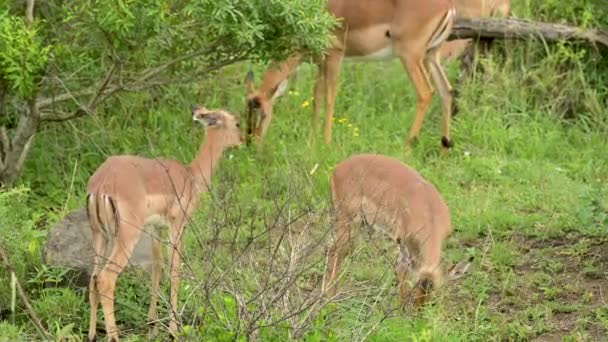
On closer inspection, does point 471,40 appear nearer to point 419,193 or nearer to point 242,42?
point 242,42

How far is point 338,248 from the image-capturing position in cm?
642

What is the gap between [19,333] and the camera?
19.3ft

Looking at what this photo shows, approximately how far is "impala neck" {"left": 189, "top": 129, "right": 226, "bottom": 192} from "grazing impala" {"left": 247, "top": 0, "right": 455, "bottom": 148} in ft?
7.89

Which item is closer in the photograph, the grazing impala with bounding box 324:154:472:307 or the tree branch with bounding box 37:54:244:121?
the grazing impala with bounding box 324:154:472:307

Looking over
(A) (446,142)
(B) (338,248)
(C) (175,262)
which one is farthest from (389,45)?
(C) (175,262)

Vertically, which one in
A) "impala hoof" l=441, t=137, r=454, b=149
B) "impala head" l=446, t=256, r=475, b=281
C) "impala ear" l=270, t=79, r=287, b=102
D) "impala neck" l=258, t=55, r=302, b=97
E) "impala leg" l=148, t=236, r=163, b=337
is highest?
"impala neck" l=258, t=55, r=302, b=97

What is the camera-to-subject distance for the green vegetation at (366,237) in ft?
18.8

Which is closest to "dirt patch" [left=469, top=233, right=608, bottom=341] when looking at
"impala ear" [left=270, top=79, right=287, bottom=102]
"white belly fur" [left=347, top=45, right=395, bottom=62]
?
"impala ear" [left=270, top=79, right=287, bottom=102]

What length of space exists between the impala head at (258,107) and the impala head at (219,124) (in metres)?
2.04

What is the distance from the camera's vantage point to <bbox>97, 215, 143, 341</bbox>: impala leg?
20.2 ft

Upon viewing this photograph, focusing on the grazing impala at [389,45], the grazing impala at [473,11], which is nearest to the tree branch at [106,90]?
the grazing impala at [389,45]

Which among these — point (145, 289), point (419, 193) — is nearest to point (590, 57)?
point (419, 193)

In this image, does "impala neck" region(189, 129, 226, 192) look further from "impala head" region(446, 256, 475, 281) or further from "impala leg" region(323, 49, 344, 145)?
"impala leg" region(323, 49, 344, 145)

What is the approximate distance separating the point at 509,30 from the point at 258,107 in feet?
6.68
